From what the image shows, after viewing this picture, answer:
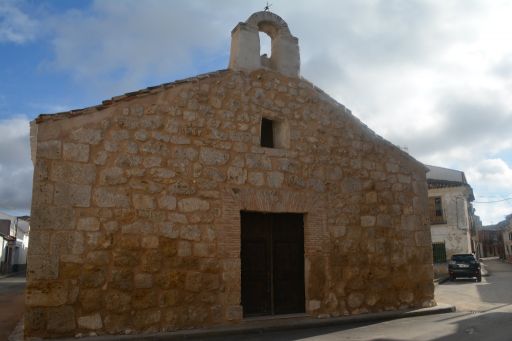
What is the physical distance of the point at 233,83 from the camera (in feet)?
25.7

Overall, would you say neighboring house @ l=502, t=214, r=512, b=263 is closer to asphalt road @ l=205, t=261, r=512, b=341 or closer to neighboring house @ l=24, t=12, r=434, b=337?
asphalt road @ l=205, t=261, r=512, b=341

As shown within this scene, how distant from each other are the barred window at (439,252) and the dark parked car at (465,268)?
4634 millimetres

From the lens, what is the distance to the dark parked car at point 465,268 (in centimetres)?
2023

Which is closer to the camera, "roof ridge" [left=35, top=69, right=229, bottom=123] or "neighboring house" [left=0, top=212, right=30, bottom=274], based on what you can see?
"roof ridge" [left=35, top=69, right=229, bottom=123]

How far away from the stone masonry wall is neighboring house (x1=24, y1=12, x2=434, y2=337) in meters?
0.02

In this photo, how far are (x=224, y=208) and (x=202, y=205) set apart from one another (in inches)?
15.2

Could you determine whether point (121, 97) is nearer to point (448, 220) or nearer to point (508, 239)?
point (448, 220)

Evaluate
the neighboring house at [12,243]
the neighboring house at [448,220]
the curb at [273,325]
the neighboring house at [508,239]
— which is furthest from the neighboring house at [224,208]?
the neighboring house at [508,239]

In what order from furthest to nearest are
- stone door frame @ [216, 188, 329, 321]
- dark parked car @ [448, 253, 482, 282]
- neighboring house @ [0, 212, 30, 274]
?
neighboring house @ [0, 212, 30, 274] < dark parked car @ [448, 253, 482, 282] < stone door frame @ [216, 188, 329, 321]

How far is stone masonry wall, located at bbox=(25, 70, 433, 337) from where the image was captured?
6.08 m

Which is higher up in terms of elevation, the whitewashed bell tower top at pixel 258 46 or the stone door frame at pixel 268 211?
the whitewashed bell tower top at pixel 258 46

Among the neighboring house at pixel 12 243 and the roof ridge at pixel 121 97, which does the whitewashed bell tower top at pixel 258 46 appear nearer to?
the roof ridge at pixel 121 97

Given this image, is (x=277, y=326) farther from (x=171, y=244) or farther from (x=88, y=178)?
(x=88, y=178)

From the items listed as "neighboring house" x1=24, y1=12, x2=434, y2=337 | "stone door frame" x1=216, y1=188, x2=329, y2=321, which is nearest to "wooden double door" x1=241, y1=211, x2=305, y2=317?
"neighboring house" x1=24, y1=12, x2=434, y2=337
